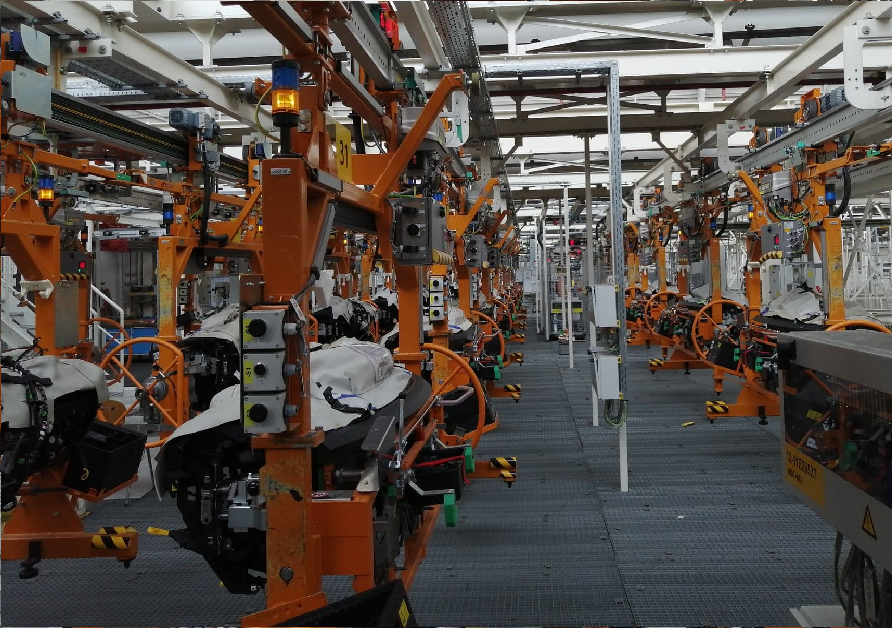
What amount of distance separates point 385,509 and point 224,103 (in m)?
4.73

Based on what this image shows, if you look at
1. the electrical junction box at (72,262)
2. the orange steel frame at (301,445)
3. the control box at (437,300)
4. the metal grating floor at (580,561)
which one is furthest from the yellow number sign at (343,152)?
the electrical junction box at (72,262)

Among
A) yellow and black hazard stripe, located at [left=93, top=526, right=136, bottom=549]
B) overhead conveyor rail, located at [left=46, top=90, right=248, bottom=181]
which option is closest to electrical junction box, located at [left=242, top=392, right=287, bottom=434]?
yellow and black hazard stripe, located at [left=93, top=526, right=136, bottom=549]

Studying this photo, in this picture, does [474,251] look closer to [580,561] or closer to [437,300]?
[437,300]

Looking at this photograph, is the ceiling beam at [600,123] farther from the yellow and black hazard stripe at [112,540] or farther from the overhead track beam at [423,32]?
the yellow and black hazard stripe at [112,540]

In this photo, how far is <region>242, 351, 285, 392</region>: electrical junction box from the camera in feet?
8.10

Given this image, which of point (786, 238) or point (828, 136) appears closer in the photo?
point (828, 136)

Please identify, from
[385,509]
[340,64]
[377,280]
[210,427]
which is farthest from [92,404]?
[377,280]

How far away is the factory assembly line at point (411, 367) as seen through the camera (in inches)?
102

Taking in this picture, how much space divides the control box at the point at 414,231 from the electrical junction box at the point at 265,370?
5.74 feet

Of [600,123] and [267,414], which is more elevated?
[600,123]

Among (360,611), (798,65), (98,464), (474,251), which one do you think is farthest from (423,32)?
(474,251)

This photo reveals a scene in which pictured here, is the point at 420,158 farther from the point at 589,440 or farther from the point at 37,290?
the point at 589,440

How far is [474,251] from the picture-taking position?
878 centimetres

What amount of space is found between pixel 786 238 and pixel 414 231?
16.8ft
